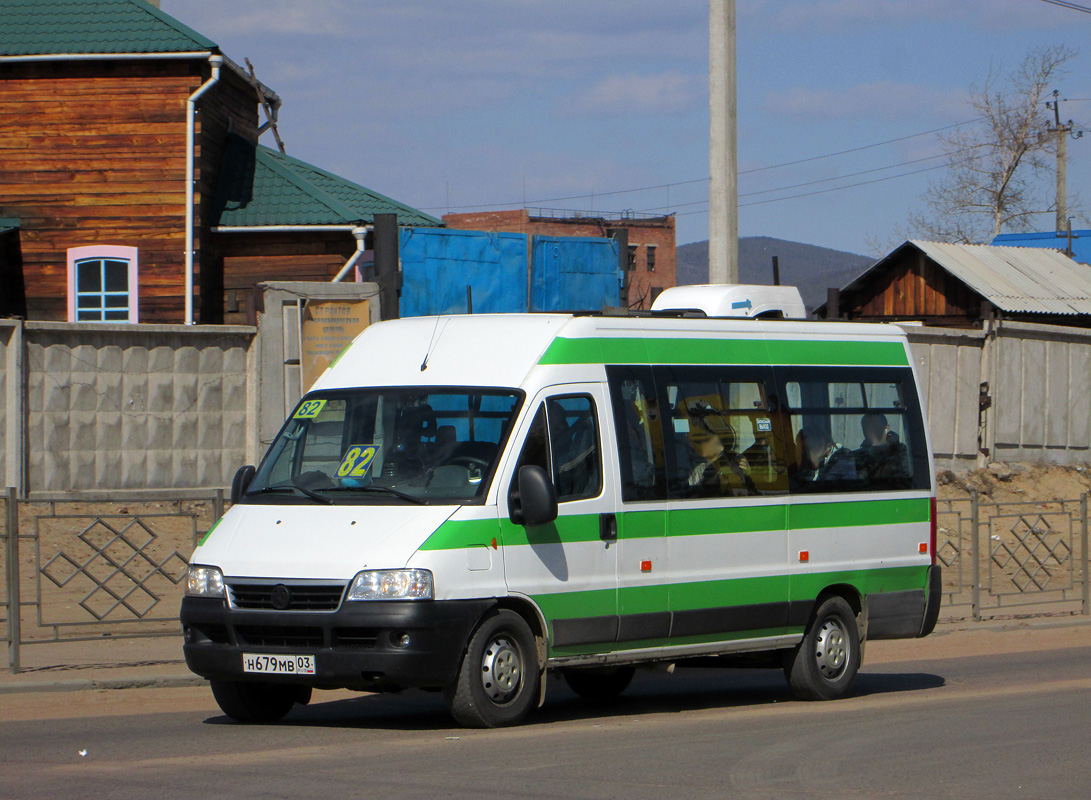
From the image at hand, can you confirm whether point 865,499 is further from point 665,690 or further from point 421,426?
point 421,426

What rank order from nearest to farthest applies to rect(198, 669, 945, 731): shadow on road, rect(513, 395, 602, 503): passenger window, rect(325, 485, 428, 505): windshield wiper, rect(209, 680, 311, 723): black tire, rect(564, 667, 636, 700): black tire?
1. rect(325, 485, 428, 505): windshield wiper
2. rect(513, 395, 602, 503): passenger window
3. rect(209, 680, 311, 723): black tire
4. rect(198, 669, 945, 731): shadow on road
5. rect(564, 667, 636, 700): black tire

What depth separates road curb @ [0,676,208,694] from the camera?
398 inches

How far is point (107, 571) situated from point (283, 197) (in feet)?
45.9

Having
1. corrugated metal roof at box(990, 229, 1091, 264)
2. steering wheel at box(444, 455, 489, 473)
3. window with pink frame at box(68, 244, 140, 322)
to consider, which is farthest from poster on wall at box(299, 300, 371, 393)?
corrugated metal roof at box(990, 229, 1091, 264)

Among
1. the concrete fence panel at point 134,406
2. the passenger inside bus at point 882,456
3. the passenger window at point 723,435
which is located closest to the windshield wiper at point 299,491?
the passenger window at point 723,435

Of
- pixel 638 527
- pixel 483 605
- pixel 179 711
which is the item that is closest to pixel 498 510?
pixel 483 605

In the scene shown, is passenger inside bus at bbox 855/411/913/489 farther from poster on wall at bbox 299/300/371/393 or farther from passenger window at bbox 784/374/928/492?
poster on wall at bbox 299/300/371/393

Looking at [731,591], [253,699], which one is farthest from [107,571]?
[731,591]

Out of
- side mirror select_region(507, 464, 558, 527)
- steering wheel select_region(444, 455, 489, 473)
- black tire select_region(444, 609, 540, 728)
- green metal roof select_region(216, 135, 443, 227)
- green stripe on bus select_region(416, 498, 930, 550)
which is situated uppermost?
green metal roof select_region(216, 135, 443, 227)

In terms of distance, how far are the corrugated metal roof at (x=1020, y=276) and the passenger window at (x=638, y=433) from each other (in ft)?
67.4

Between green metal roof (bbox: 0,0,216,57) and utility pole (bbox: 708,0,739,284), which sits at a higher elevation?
green metal roof (bbox: 0,0,216,57)

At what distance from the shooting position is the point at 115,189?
23422mm

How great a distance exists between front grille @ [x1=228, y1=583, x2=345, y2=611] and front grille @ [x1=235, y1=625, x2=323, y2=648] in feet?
0.37

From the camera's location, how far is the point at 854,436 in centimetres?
1062
